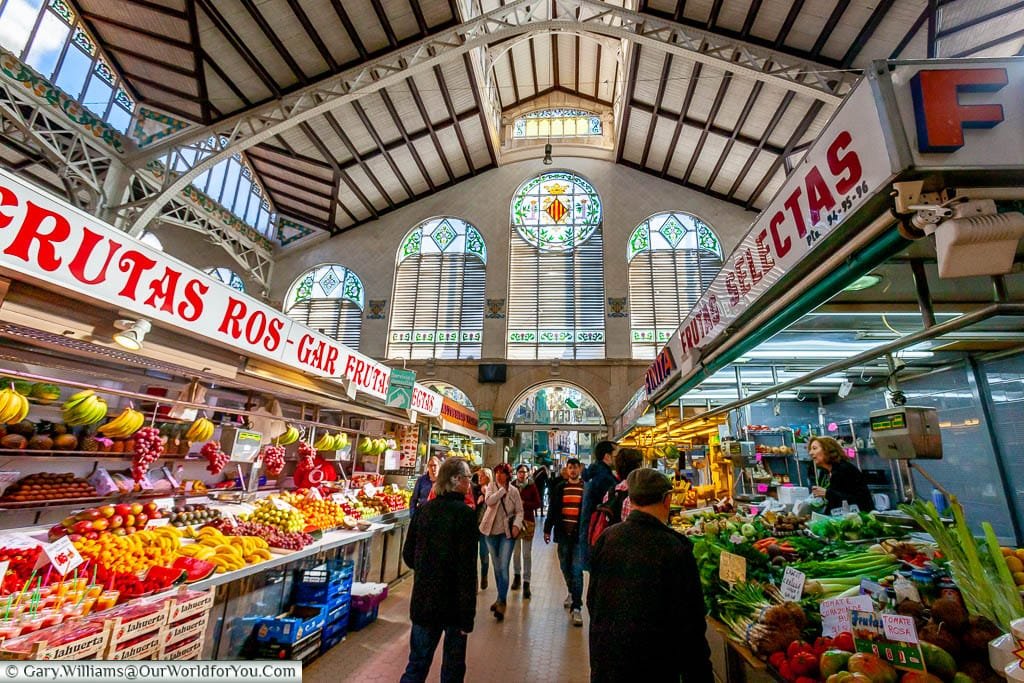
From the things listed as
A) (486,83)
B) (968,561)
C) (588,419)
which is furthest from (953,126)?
(486,83)

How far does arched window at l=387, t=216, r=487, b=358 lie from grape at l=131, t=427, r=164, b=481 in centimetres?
917

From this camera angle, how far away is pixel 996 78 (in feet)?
3.37

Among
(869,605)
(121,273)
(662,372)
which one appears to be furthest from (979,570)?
(121,273)

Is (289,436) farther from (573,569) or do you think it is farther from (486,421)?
(486,421)

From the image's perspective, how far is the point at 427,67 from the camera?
8.95m

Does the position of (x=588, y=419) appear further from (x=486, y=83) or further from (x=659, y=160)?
(x=486, y=83)

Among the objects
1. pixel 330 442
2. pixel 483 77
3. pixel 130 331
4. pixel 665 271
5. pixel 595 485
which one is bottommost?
pixel 595 485

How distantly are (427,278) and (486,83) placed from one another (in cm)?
583

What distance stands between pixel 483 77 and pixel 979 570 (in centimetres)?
1326

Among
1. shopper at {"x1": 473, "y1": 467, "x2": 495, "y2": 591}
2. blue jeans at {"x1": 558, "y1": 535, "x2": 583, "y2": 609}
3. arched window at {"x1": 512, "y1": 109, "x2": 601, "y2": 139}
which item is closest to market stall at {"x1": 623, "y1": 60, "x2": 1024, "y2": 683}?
blue jeans at {"x1": 558, "y1": 535, "x2": 583, "y2": 609}

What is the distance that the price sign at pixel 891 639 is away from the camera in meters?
1.27

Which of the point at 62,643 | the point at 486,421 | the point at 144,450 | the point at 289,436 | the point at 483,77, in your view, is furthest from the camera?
the point at 483,77

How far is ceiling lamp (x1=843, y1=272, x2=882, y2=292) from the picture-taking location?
5.62 feet

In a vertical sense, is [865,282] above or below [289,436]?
above
